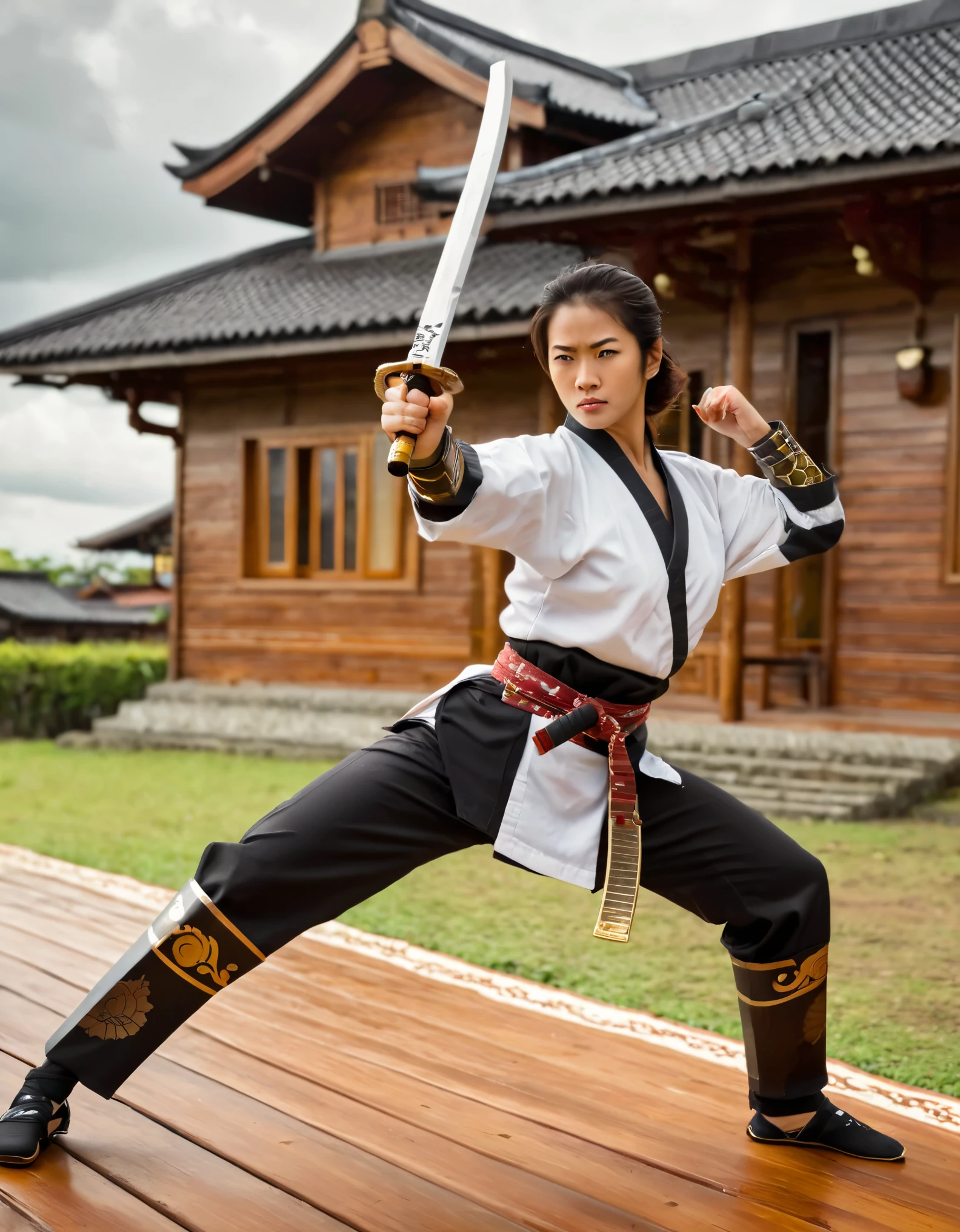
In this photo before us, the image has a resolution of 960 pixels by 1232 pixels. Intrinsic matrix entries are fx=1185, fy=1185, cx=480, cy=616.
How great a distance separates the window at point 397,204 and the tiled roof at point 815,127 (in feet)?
6.95

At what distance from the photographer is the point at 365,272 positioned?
10.2 meters

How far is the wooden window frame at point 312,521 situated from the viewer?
31.4ft

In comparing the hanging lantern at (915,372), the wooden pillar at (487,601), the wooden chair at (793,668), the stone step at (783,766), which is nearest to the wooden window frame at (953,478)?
the hanging lantern at (915,372)

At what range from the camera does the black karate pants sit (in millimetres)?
2023

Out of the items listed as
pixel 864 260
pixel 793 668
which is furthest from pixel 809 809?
pixel 864 260

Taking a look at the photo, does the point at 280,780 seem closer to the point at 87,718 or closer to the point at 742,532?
the point at 87,718

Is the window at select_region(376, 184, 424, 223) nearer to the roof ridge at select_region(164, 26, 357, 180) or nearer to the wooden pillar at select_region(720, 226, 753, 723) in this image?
the roof ridge at select_region(164, 26, 357, 180)

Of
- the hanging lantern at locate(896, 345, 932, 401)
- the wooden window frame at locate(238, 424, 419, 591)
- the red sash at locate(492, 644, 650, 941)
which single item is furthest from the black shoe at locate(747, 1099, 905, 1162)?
the wooden window frame at locate(238, 424, 419, 591)

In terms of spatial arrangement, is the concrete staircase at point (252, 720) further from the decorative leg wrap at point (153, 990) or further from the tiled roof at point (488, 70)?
the decorative leg wrap at point (153, 990)

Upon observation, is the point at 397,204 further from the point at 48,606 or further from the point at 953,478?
the point at 48,606

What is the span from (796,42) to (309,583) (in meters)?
6.62

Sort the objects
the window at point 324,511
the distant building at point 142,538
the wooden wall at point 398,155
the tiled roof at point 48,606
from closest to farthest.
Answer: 1. the window at point 324,511
2. the wooden wall at point 398,155
3. the distant building at point 142,538
4. the tiled roof at point 48,606

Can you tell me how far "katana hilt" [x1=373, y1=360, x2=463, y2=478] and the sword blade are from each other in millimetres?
21

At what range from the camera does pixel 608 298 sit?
2.04 meters
